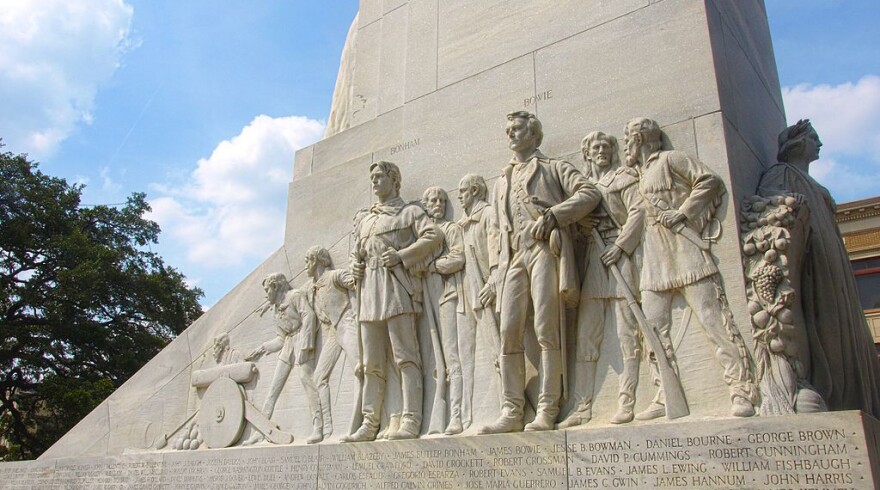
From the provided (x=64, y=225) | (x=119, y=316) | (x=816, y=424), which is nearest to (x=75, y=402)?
(x=119, y=316)

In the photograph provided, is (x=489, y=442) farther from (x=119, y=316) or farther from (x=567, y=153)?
(x=119, y=316)

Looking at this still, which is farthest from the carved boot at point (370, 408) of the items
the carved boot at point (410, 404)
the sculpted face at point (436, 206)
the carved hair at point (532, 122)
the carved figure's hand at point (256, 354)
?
the carved hair at point (532, 122)

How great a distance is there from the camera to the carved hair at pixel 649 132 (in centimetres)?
766

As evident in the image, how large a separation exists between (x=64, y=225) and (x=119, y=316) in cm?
342

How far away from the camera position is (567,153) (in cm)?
846

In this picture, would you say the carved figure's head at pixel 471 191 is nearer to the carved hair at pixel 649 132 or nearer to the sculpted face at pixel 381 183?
the sculpted face at pixel 381 183

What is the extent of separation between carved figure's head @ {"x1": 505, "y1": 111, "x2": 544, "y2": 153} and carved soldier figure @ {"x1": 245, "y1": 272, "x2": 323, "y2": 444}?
3660 mm

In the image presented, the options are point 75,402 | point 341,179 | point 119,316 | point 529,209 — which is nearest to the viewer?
point 529,209

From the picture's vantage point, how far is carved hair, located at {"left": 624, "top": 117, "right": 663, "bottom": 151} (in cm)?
766

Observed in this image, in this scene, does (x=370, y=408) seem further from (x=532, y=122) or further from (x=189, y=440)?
(x=532, y=122)

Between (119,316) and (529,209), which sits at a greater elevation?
(119,316)

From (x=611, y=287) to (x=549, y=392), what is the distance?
121cm

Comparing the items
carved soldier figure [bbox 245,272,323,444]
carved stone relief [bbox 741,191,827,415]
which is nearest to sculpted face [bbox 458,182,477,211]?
carved soldier figure [bbox 245,272,323,444]

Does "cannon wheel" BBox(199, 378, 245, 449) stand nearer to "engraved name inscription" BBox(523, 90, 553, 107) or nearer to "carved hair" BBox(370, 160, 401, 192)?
"carved hair" BBox(370, 160, 401, 192)
